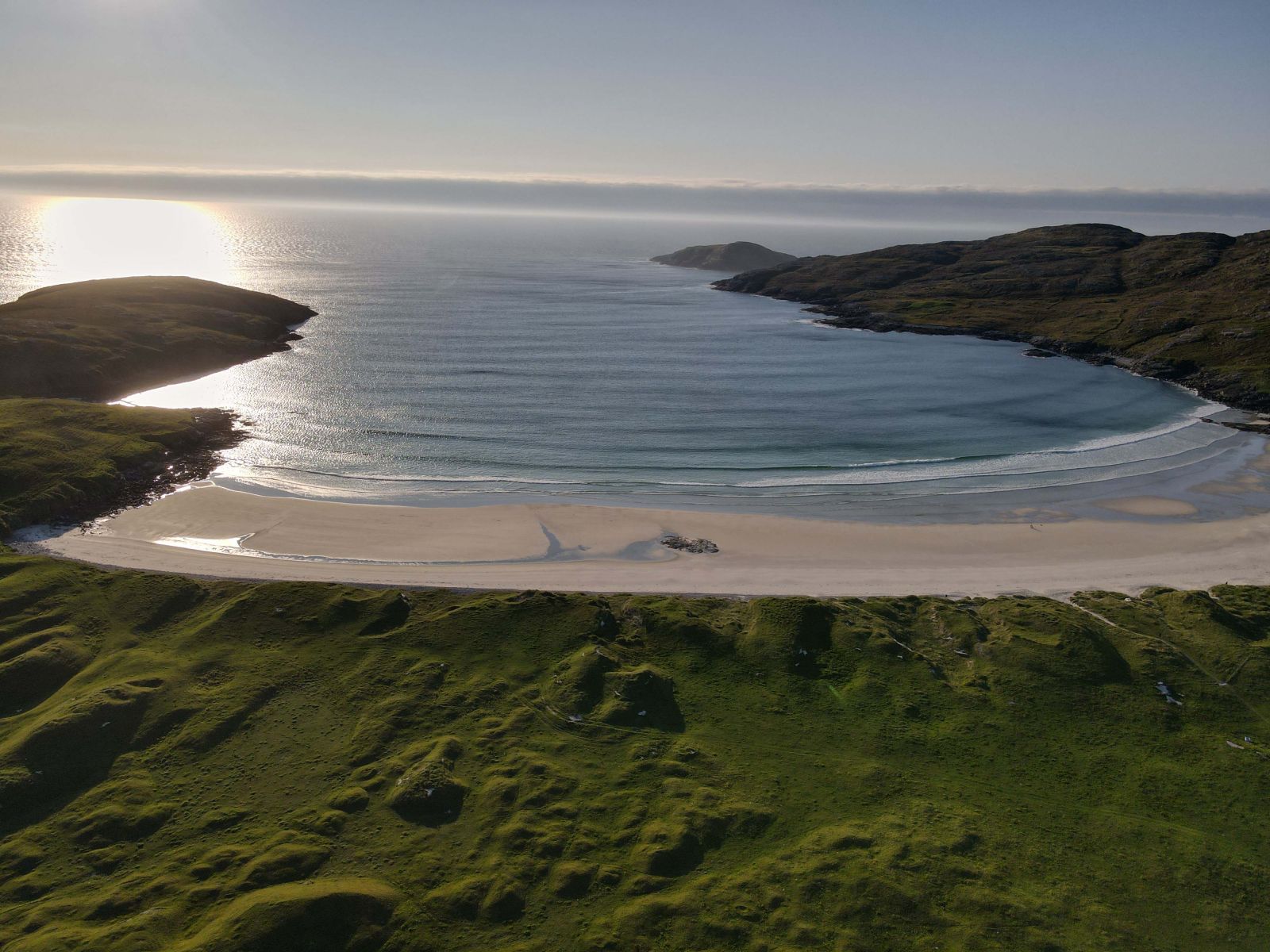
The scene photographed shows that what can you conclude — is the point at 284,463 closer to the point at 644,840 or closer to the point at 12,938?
the point at 12,938

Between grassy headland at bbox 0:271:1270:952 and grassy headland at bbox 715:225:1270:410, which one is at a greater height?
grassy headland at bbox 715:225:1270:410

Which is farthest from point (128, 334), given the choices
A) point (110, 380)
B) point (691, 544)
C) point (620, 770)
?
point (620, 770)

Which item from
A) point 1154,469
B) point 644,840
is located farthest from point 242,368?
point 1154,469

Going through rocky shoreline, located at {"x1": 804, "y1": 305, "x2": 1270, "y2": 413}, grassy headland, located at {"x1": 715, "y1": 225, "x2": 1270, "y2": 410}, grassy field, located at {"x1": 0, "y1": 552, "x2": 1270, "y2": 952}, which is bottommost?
grassy field, located at {"x1": 0, "y1": 552, "x2": 1270, "y2": 952}

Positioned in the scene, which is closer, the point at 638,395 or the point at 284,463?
the point at 284,463

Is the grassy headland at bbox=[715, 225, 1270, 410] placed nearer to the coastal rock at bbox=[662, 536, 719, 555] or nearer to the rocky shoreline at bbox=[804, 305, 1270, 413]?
the rocky shoreline at bbox=[804, 305, 1270, 413]

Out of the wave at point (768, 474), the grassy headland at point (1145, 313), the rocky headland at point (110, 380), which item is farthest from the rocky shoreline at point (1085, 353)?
the rocky headland at point (110, 380)

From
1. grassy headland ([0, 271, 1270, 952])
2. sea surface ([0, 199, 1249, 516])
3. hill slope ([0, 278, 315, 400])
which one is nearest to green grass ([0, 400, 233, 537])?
sea surface ([0, 199, 1249, 516])
